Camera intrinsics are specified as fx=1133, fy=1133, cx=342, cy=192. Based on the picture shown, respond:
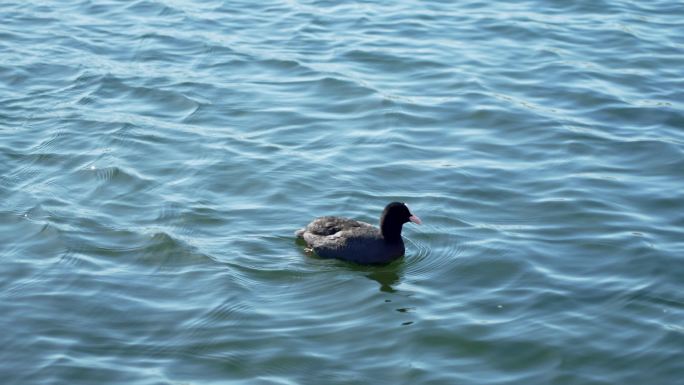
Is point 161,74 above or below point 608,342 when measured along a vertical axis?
above

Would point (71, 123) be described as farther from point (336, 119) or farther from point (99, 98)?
point (336, 119)

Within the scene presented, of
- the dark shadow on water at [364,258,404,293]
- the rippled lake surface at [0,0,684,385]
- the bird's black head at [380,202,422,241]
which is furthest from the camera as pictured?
the bird's black head at [380,202,422,241]

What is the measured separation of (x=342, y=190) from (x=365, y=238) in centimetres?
185

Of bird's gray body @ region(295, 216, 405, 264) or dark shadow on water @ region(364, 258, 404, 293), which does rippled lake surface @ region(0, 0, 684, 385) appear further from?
bird's gray body @ region(295, 216, 405, 264)

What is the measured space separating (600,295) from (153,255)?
16.4ft

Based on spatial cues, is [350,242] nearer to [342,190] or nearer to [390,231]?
[390,231]

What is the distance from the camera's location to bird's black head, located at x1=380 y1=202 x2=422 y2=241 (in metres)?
12.9

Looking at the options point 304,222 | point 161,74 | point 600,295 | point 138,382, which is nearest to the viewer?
A: point 138,382

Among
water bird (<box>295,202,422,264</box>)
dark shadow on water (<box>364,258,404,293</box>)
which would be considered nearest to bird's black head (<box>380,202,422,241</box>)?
water bird (<box>295,202,422,264</box>)

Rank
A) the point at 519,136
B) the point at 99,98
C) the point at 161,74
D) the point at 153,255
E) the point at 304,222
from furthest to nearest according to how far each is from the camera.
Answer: the point at 161,74, the point at 99,98, the point at 519,136, the point at 304,222, the point at 153,255

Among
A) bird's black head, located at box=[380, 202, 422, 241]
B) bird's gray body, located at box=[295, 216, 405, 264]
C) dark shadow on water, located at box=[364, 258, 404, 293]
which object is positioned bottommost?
dark shadow on water, located at box=[364, 258, 404, 293]

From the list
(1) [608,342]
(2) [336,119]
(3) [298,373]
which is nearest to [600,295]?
(1) [608,342]

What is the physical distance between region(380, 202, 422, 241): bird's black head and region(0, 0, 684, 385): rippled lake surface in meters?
0.40

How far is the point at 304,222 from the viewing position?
13.8 metres
